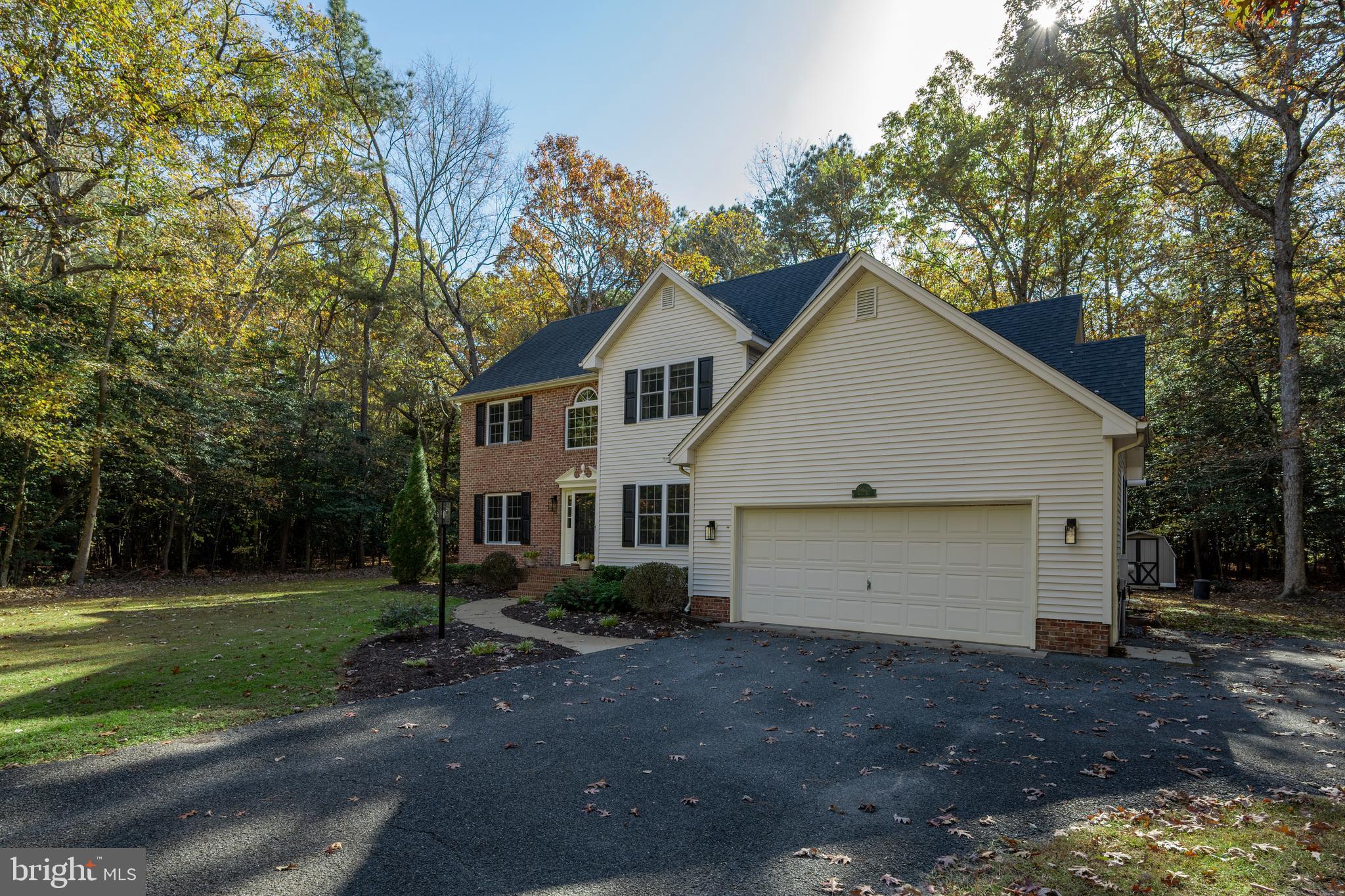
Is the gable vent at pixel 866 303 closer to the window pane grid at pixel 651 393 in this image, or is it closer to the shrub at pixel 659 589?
the window pane grid at pixel 651 393

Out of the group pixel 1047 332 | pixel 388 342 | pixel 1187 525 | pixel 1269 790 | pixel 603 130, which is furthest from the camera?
pixel 388 342

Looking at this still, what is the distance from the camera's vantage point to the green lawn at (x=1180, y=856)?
11.3ft

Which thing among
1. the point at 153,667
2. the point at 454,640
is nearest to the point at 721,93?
the point at 454,640

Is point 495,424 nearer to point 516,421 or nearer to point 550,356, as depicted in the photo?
point 516,421

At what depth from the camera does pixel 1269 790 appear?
4688 mm

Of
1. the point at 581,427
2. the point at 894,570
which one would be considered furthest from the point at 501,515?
the point at 894,570

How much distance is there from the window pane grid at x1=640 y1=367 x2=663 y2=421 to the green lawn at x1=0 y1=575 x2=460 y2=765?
6.15 m

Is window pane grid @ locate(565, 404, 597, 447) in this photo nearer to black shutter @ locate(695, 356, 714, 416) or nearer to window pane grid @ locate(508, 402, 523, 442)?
window pane grid @ locate(508, 402, 523, 442)

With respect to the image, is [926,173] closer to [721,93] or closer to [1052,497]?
[721,93]

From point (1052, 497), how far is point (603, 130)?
66.1 ft

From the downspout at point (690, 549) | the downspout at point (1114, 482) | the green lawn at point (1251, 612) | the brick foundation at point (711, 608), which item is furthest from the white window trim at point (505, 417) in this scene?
the green lawn at point (1251, 612)

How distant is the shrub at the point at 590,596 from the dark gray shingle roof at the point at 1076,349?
8447mm

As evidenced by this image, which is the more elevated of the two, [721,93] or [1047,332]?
[721,93]

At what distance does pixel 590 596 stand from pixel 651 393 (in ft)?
16.0
